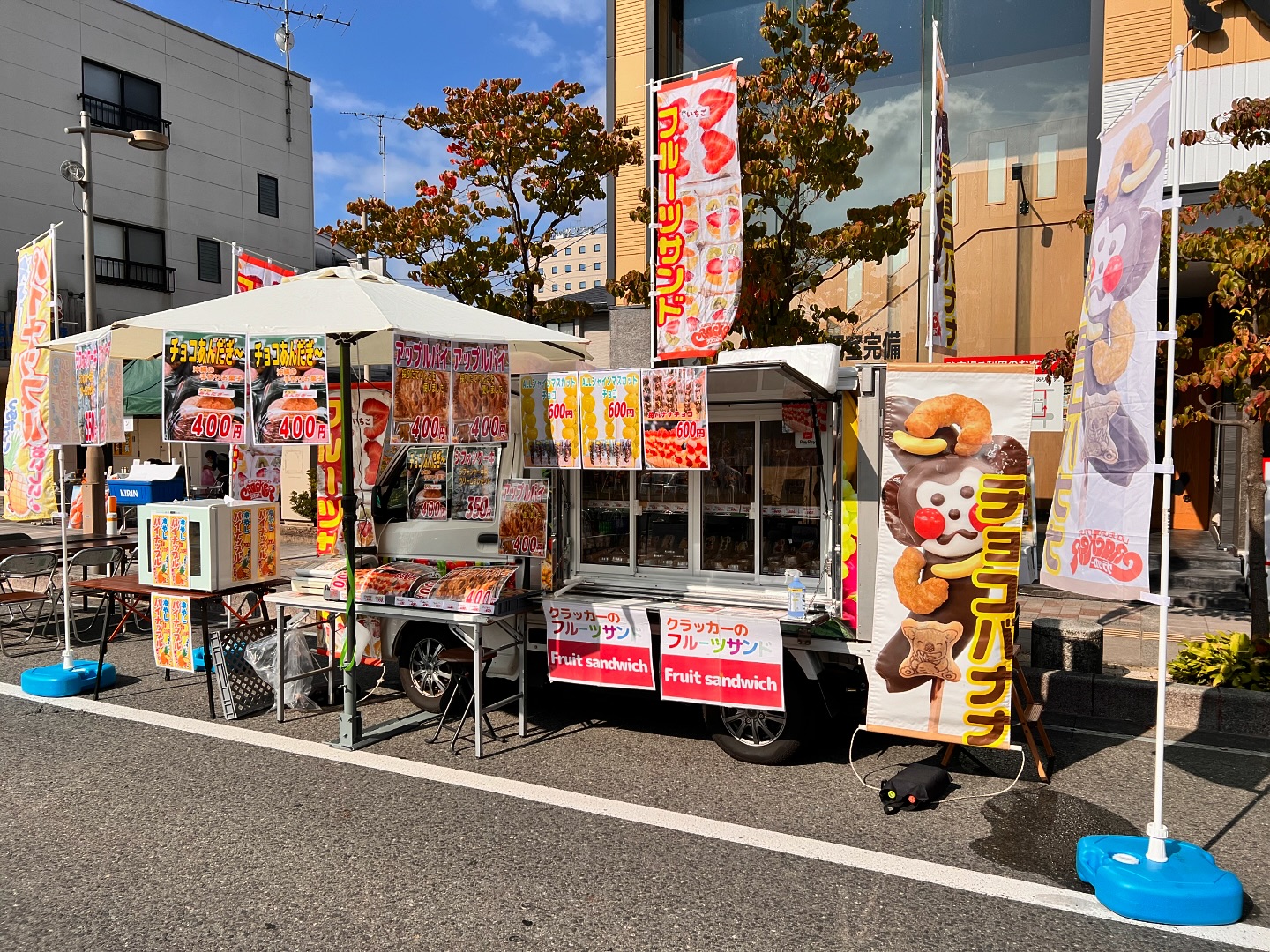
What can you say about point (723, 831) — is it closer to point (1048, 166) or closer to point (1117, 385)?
point (1117, 385)

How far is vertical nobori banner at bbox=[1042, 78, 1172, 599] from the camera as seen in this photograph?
404 centimetres

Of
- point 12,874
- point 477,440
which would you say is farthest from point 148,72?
point 12,874

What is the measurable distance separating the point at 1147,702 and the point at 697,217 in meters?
5.02

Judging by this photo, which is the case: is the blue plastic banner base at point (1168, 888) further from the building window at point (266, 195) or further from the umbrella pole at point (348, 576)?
the building window at point (266, 195)

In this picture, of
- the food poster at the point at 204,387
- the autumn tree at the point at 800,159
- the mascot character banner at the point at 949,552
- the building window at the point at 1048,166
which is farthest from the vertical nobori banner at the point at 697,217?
the building window at the point at 1048,166

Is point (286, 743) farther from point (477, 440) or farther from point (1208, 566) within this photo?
point (1208, 566)

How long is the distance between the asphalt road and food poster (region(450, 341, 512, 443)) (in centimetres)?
215

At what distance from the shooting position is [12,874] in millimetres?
4258

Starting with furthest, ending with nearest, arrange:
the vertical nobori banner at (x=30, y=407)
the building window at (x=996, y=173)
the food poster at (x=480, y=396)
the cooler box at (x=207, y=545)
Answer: the building window at (x=996, y=173) → the vertical nobori banner at (x=30, y=407) → the cooler box at (x=207, y=545) → the food poster at (x=480, y=396)

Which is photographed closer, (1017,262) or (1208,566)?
(1208,566)

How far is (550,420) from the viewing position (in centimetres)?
624

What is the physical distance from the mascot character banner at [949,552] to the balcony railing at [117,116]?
76.4 feet

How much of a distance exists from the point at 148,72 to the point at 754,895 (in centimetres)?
2683

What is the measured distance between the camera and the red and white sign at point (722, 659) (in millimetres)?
5406
